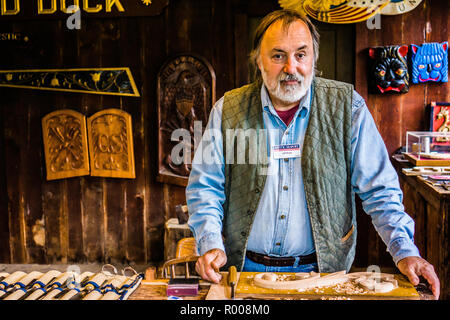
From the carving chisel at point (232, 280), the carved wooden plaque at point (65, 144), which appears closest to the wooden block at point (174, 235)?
the carved wooden plaque at point (65, 144)

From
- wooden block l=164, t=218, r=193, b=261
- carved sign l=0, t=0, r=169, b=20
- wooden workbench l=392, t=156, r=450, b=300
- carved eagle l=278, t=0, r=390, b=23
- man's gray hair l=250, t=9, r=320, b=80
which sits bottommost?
wooden block l=164, t=218, r=193, b=261

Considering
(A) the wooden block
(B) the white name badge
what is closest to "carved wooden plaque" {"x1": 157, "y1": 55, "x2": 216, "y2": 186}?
(A) the wooden block

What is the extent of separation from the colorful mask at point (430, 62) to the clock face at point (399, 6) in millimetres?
314

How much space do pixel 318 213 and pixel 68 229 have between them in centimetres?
317

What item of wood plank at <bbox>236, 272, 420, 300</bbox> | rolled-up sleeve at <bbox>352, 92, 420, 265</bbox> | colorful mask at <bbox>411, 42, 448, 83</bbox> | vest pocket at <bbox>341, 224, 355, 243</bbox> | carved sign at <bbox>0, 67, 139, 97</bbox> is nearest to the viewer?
wood plank at <bbox>236, 272, 420, 300</bbox>

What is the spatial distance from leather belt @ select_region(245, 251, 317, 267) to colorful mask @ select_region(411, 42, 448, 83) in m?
2.52

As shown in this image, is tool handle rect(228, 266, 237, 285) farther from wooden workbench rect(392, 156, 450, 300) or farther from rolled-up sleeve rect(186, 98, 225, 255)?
wooden workbench rect(392, 156, 450, 300)

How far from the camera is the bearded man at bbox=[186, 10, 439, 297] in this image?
5.96 feet

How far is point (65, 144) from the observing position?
13.6 ft

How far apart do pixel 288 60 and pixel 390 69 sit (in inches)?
87.4

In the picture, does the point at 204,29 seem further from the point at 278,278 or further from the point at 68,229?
the point at 278,278

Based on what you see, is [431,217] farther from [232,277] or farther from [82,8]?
[82,8]

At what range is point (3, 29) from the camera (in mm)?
4145
